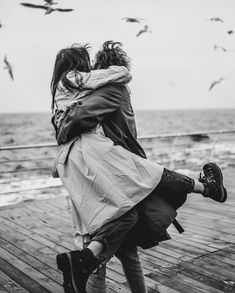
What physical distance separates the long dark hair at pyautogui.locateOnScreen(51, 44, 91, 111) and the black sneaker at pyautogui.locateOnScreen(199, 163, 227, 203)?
80 centimetres

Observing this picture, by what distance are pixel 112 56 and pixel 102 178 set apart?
571 millimetres

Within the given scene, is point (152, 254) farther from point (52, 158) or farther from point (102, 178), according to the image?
point (52, 158)

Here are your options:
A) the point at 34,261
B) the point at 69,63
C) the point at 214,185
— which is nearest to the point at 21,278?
the point at 34,261

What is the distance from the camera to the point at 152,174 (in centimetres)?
181

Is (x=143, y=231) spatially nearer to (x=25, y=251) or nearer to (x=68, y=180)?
(x=68, y=180)

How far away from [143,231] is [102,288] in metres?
0.32

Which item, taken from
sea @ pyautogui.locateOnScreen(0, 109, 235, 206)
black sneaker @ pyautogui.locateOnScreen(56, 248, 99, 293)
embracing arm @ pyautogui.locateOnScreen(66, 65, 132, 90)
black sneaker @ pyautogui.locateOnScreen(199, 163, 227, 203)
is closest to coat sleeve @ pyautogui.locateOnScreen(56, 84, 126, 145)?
embracing arm @ pyautogui.locateOnScreen(66, 65, 132, 90)

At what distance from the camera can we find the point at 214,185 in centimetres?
209

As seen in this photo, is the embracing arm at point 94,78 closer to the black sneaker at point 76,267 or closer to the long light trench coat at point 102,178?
the long light trench coat at point 102,178

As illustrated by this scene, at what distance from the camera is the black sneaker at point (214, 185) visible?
6.79ft

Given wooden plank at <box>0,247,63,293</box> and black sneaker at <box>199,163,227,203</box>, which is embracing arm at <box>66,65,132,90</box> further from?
wooden plank at <box>0,247,63,293</box>

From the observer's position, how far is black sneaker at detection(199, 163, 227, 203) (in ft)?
6.79

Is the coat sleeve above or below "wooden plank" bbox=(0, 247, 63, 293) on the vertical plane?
above

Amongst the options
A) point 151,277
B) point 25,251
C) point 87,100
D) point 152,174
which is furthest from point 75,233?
point 25,251
